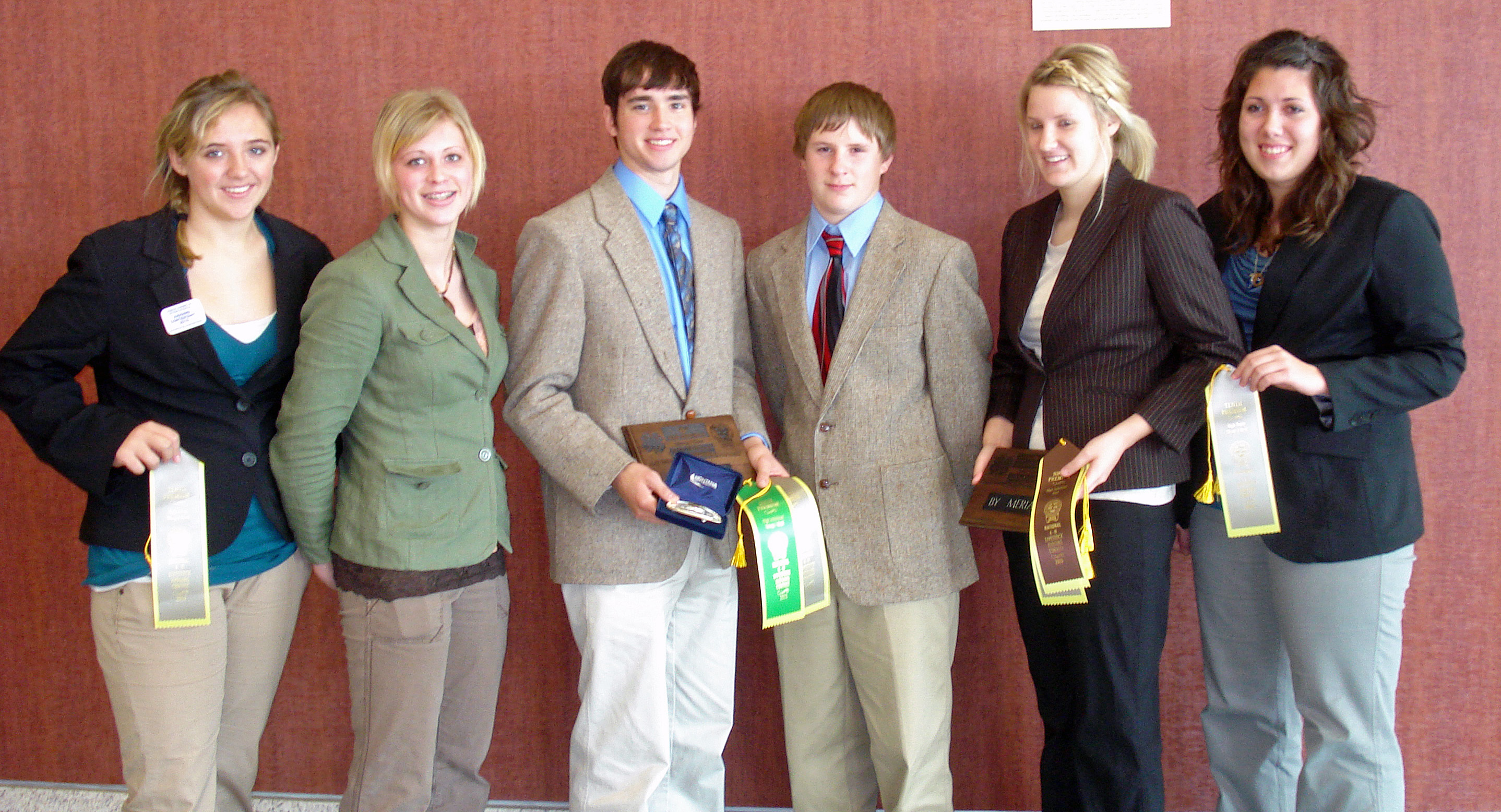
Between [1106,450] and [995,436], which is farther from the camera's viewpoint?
[995,436]

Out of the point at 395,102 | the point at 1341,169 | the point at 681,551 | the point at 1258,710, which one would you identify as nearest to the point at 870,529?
the point at 681,551

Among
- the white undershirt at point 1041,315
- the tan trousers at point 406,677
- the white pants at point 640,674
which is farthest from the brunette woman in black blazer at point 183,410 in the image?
the white undershirt at point 1041,315

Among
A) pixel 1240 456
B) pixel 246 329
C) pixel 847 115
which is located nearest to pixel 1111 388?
pixel 1240 456

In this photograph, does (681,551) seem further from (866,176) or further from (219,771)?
(219,771)

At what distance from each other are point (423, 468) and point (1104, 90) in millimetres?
1470

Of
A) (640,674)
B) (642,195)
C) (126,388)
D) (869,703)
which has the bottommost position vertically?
(869,703)

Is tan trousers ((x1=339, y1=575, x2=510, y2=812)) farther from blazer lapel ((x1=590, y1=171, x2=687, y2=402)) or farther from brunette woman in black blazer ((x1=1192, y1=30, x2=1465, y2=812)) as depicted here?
brunette woman in black blazer ((x1=1192, y1=30, x2=1465, y2=812))

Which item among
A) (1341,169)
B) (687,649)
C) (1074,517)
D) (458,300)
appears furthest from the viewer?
(687,649)

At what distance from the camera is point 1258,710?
196cm

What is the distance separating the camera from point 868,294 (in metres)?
1.91

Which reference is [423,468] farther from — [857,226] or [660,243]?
[857,226]

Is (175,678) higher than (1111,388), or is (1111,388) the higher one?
→ (1111,388)

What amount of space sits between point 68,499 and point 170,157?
129 cm

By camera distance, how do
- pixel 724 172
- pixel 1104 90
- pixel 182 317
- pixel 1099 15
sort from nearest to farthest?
pixel 182 317 < pixel 1104 90 < pixel 1099 15 < pixel 724 172
